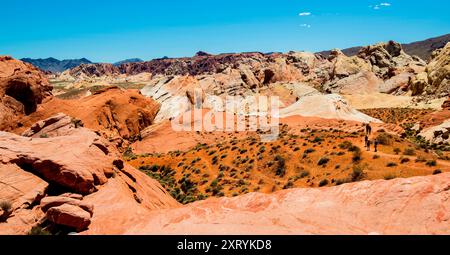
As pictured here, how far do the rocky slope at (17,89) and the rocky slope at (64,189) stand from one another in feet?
78.7

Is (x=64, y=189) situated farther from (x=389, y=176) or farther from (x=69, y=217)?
(x=389, y=176)

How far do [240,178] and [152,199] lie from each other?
12707 millimetres

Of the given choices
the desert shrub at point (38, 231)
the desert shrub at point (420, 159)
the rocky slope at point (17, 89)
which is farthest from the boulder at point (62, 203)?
the rocky slope at point (17, 89)

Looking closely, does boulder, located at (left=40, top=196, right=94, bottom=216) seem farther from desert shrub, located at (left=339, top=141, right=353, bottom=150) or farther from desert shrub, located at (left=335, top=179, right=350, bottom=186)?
desert shrub, located at (left=339, top=141, right=353, bottom=150)

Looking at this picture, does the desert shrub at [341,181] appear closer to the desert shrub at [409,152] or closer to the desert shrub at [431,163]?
the desert shrub at [431,163]

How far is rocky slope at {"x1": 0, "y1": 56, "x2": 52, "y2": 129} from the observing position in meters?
38.5

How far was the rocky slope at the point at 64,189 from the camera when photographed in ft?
43.0

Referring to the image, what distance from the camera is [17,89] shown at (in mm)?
39781

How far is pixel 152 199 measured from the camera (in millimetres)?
20203

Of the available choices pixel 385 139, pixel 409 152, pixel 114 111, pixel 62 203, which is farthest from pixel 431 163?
pixel 114 111

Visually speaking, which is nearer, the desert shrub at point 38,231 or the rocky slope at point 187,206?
the rocky slope at point 187,206

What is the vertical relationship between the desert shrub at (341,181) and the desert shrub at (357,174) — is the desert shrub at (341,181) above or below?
below

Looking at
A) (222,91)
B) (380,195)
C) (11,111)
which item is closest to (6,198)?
(380,195)
